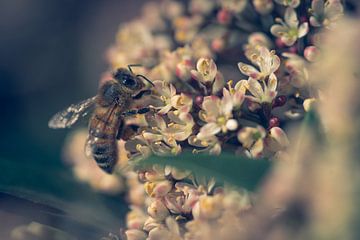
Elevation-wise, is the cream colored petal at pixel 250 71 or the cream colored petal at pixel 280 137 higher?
the cream colored petal at pixel 250 71

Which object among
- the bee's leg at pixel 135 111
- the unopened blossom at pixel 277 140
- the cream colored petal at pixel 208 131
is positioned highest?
the bee's leg at pixel 135 111

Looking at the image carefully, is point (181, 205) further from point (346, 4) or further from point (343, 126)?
point (346, 4)

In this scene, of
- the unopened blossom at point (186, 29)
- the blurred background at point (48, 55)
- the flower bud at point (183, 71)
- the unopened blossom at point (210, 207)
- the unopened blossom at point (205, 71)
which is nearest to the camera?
the unopened blossom at point (210, 207)

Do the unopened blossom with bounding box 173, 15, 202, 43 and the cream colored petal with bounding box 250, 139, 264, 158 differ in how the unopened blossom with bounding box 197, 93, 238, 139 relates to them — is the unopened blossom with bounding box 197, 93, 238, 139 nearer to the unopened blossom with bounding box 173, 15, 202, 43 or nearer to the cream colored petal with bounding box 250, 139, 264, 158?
the cream colored petal with bounding box 250, 139, 264, 158

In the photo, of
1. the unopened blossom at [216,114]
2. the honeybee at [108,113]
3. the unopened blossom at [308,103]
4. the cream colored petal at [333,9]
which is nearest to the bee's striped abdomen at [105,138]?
the honeybee at [108,113]

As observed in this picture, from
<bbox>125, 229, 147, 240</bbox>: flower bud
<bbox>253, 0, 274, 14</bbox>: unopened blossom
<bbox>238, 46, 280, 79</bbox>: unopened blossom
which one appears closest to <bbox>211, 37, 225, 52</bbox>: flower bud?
<bbox>253, 0, 274, 14</bbox>: unopened blossom

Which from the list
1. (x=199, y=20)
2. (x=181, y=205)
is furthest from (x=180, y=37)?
(x=181, y=205)

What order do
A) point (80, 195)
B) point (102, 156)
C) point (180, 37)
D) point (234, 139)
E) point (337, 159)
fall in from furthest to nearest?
point (180, 37) < point (80, 195) < point (102, 156) < point (234, 139) < point (337, 159)

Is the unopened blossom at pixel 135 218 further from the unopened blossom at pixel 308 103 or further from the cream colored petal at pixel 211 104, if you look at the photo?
the unopened blossom at pixel 308 103
